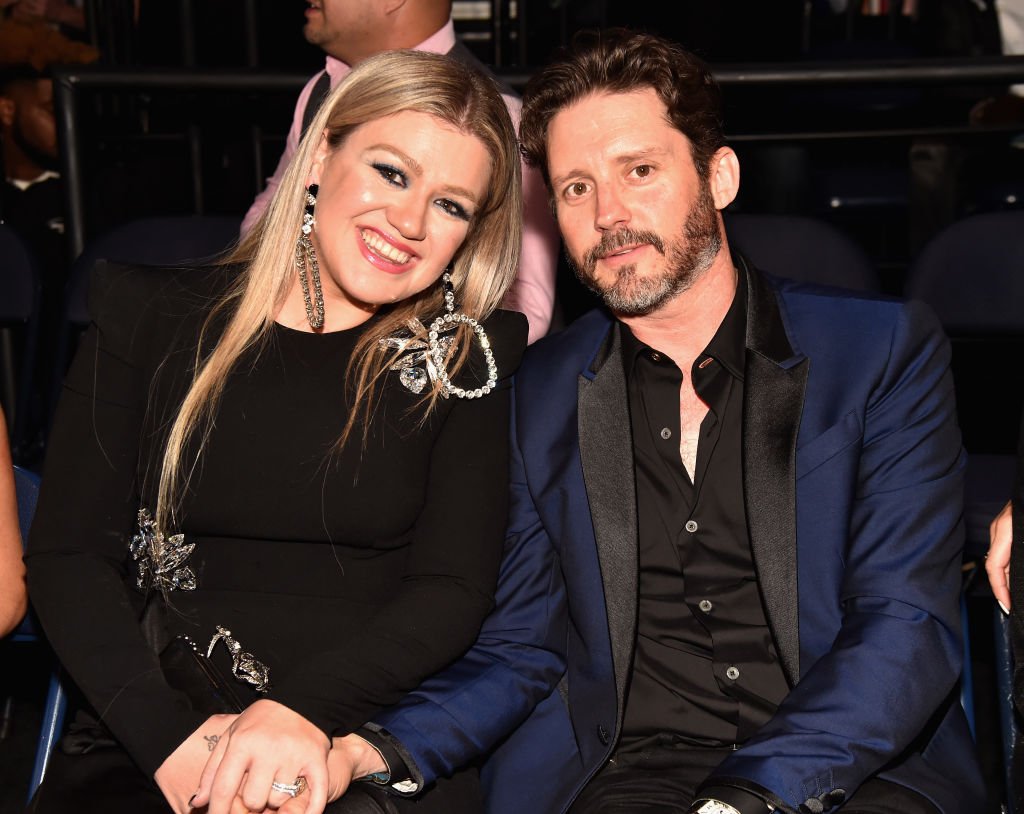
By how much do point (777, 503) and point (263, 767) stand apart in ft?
3.03

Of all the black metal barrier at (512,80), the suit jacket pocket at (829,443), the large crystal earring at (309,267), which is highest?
the black metal barrier at (512,80)

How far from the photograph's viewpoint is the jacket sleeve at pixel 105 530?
2.04m

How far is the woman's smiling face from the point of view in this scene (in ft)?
7.52

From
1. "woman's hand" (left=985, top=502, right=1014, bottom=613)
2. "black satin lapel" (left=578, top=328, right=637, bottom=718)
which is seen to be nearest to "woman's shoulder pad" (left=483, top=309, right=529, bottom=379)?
"black satin lapel" (left=578, top=328, right=637, bottom=718)

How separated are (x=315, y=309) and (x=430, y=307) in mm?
236

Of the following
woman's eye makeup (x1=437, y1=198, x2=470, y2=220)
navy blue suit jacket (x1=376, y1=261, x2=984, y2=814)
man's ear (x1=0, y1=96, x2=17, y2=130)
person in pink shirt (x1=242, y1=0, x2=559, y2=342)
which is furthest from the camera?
man's ear (x1=0, y1=96, x2=17, y2=130)

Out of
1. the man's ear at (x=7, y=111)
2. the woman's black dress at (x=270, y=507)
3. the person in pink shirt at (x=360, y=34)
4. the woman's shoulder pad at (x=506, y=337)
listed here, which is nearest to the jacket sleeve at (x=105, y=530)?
the woman's black dress at (x=270, y=507)

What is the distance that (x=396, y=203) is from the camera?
2.29 meters

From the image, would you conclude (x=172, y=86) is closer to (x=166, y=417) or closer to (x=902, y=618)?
(x=166, y=417)

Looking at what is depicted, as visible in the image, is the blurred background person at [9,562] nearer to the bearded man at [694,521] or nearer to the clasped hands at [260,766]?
the clasped hands at [260,766]

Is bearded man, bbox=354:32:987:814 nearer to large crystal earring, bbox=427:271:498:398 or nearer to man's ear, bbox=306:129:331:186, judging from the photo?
large crystal earring, bbox=427:271:498:398

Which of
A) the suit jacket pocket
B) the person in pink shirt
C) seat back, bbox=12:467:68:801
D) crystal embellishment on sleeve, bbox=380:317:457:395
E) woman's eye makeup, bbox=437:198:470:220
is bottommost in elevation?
seat back, bbox=12:467:68:801

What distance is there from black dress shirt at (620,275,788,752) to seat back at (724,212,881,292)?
2.72ft

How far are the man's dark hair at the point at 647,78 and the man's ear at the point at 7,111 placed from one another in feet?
9.57
